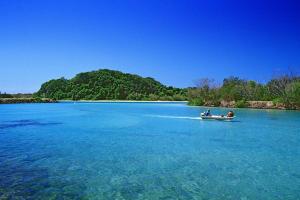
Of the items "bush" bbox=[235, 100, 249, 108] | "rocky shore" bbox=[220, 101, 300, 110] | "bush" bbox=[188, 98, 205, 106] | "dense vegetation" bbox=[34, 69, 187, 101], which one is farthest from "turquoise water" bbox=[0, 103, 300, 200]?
"dense vegetation" bbox=[34, 69, 187, 101]

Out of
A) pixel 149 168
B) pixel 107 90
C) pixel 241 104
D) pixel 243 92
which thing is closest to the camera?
pixel 149 168

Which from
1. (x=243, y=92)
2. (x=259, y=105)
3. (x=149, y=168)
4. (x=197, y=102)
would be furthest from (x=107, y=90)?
(x=149, y=168)

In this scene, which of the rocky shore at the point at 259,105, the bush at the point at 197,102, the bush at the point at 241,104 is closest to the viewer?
the rocky shore at the point at 259,105

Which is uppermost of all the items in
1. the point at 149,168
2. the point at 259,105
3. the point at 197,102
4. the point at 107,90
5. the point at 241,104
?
the point at 107,90

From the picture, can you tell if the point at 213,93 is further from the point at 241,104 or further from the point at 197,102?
the point at 241,104

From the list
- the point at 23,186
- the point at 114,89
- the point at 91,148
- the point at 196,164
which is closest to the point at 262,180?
the point at 196,164

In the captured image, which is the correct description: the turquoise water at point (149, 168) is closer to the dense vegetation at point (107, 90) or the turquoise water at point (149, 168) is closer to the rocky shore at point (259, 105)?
the rocky shore at point (259, 105)

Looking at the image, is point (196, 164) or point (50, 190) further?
point (196, 164)

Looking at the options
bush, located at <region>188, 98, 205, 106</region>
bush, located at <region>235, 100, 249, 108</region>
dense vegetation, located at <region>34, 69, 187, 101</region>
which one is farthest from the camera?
dense vegetation, located at <region>34, 69, 187, 101</region>

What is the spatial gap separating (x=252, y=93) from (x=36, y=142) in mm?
74327

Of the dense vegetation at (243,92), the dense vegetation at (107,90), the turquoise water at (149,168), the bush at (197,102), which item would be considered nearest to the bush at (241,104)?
the dense vegetation at (243,92)

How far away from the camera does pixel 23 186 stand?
1185 centimetres

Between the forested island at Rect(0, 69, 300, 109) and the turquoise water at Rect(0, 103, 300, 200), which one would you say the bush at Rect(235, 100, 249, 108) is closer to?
the forested island at Rect(0, 69, 300, 109)

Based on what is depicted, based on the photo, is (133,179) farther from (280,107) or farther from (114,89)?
(114,89)
